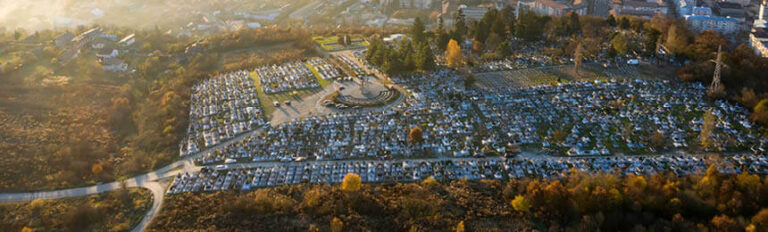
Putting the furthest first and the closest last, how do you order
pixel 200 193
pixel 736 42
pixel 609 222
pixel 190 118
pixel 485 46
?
pixel 736 42, pixel 485 46, pixel 190 118, pixel 200 193, pixel 609 222

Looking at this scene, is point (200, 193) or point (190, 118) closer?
point (200, 193)

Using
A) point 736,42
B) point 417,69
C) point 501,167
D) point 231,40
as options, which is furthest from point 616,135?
point 231,40

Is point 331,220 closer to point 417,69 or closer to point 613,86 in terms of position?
point 417,69

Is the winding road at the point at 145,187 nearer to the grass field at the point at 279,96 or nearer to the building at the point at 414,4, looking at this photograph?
the grass field at the point at 279,96

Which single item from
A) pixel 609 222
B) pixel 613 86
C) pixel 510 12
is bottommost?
pixel 609 222

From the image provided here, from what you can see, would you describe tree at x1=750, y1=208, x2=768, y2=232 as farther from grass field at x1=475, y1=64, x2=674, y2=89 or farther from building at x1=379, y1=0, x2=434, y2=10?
building at x1=379, y1=0, x2=434, y2=10

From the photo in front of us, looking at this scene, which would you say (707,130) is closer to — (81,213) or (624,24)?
(624,24)

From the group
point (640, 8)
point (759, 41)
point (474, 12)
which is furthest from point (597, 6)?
point (759, 41)

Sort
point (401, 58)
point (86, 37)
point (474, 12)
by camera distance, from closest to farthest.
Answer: point (401, 58)
point (86, 37)
point (474, 12)
